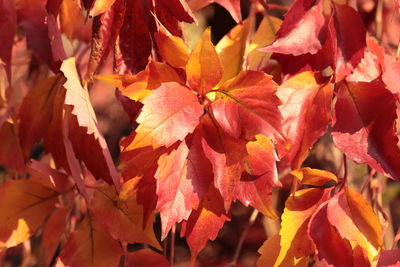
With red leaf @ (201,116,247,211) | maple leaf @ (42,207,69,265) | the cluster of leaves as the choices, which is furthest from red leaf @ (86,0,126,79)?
maple leaf @ (42,207,69,265)

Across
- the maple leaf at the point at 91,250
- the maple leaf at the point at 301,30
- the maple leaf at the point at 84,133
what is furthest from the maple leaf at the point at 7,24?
the maple leaf at the point at 301,30

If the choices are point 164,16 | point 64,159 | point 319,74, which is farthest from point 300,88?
point 64,159

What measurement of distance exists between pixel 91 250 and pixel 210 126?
0.23 metres

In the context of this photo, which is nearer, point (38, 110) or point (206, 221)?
point (206, 221)

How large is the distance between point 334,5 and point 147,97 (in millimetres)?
255

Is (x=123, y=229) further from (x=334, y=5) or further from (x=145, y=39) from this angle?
(x=334, y=5)

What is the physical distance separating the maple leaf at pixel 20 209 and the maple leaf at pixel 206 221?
231 millimetres

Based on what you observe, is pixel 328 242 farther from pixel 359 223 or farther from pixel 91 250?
pixel 91 250

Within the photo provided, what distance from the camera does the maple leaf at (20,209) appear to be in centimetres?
85

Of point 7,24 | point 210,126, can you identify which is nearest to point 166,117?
point 210,126

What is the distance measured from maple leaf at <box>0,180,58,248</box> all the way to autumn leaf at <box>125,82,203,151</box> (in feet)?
0.80

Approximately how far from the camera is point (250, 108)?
2.21ft

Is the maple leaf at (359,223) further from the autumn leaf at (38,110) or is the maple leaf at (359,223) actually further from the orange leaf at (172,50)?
the autumn leaf at (38,110)

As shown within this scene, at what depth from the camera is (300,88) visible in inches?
29.9
